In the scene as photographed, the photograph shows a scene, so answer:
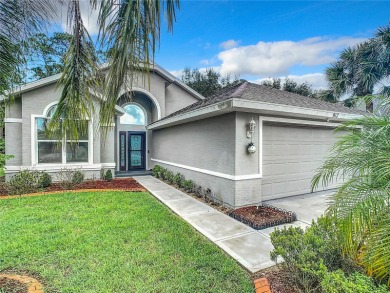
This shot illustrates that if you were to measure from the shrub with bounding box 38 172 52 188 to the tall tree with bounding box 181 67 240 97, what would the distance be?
2057 cm

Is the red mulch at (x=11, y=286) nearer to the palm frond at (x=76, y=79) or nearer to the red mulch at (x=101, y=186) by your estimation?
the palm frond at (x=76, y=79)

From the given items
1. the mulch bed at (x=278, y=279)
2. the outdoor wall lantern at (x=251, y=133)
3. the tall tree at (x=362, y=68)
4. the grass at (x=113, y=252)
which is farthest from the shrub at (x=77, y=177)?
the tall tree at (x=362, y=68)

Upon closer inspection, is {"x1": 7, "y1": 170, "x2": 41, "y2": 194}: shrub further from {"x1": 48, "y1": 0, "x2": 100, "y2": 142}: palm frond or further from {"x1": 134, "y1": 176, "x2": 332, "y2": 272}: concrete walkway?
{"x1": 48, "y1": 0, "x2": 100, "y2": 142}: palm frond

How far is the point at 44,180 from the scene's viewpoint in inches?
365

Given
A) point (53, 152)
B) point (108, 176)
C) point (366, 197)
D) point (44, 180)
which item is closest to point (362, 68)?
point (366, 197)

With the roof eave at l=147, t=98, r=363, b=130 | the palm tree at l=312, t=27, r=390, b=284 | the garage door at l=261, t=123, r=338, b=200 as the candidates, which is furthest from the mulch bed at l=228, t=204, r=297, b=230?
the roof eave at l=147, t=98, r=363, b=130

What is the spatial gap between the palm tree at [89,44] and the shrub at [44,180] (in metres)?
8.35

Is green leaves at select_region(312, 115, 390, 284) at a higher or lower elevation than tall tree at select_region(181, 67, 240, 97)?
lower

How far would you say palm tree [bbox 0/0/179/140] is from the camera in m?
1.65

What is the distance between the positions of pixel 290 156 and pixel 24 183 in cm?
1048

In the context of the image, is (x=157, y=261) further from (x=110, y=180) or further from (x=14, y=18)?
(x=110, y=180)

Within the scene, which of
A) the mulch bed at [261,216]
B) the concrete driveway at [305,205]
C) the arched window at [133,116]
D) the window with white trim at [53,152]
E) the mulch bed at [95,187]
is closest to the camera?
the mulch bed at [261,216]

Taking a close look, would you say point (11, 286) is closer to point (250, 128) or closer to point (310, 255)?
point (310, 255)

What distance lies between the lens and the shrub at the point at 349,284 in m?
Result: 2.16
